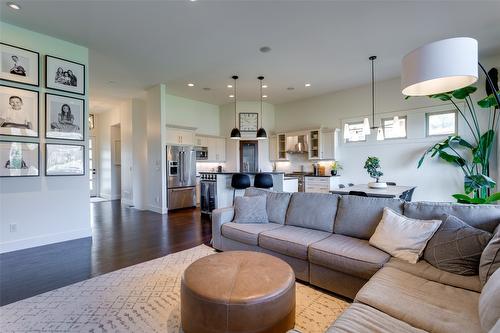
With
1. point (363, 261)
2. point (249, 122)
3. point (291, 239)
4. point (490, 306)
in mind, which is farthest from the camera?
point (249, 122)

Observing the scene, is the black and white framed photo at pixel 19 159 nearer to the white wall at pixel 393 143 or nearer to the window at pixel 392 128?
the white wall at pixel 393 143

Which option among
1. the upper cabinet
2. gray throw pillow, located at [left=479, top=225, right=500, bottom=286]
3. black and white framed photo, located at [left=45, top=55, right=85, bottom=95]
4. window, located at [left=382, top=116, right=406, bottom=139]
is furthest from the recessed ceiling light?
window, located at [left=382, top=116, right=406, bottom=139]

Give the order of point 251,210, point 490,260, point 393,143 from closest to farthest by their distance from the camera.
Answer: point 490,260 → point 251,210 → point 393,143

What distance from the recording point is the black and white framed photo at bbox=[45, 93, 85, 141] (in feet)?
12.0

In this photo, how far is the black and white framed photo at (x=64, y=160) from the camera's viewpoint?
12.0 ft

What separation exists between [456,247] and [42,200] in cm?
504

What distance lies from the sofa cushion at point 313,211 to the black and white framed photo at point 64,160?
3.49 meters

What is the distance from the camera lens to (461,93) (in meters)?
4.04

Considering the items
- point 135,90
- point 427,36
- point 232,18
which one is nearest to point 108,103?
point 135,90

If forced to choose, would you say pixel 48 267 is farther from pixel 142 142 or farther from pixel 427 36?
pixel 427 36

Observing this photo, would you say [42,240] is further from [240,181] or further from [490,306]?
[490,306]

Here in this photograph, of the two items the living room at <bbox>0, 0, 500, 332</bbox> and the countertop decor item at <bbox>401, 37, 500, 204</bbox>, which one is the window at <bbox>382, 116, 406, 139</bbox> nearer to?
the living room at <bbox>0, 0, 500, 332</bbox>

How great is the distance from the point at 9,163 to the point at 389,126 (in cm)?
721

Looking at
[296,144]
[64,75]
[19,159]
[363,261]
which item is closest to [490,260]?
[363,261]
